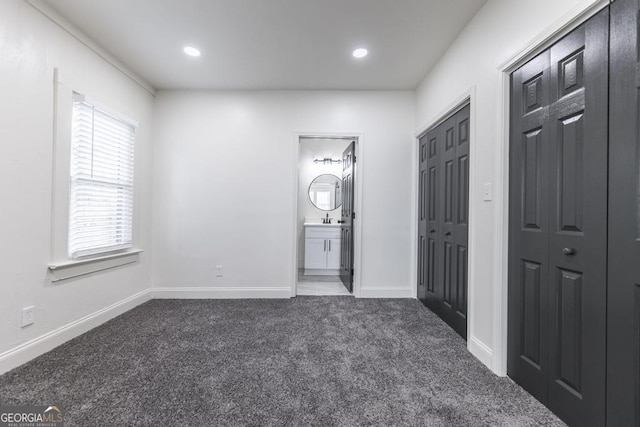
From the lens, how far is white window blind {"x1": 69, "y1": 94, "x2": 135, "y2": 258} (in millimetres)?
2514

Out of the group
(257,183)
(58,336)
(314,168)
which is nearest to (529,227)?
(257,183)

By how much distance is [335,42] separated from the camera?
2650mm

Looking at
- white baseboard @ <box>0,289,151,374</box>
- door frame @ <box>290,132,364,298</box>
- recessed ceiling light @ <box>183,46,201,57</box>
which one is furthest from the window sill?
recessed ceiling light @ <box>183,46,201,57</box>

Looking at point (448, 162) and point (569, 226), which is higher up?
point (448, 162)

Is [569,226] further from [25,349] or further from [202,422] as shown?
[25,349]

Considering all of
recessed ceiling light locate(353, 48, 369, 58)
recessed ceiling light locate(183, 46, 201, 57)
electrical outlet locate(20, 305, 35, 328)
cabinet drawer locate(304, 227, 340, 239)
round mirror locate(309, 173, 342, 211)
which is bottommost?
electrical outlet locate(20, 305, 35, 328)

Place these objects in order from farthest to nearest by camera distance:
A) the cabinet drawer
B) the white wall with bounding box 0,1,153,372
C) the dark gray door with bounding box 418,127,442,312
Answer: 1. the cabinet drawer
2. the dark gray door with bounding box 418,127,442,312
3. the white wall with bounding box 0,1,153,372

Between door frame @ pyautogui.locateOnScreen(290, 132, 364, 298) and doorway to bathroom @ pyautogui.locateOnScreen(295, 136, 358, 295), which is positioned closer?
door frame @ pyautogui.locateOnScreen(290, 132, 364, 298)

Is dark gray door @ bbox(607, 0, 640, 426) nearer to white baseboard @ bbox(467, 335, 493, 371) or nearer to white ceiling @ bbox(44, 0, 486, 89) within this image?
white baseboard @ bbox(467, 335, 493, 371)

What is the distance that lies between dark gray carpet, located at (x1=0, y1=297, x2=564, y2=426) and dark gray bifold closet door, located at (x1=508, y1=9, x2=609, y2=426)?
0.76 ft

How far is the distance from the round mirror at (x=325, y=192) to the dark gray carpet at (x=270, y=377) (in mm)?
3033

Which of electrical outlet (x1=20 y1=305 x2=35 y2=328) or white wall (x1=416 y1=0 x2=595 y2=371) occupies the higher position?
white wall (x1=416 y1=0 x2=595 y2=371)

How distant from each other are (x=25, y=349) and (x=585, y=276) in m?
3.37

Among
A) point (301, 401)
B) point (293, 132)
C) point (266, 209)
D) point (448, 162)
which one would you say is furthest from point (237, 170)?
point (301, 401)
